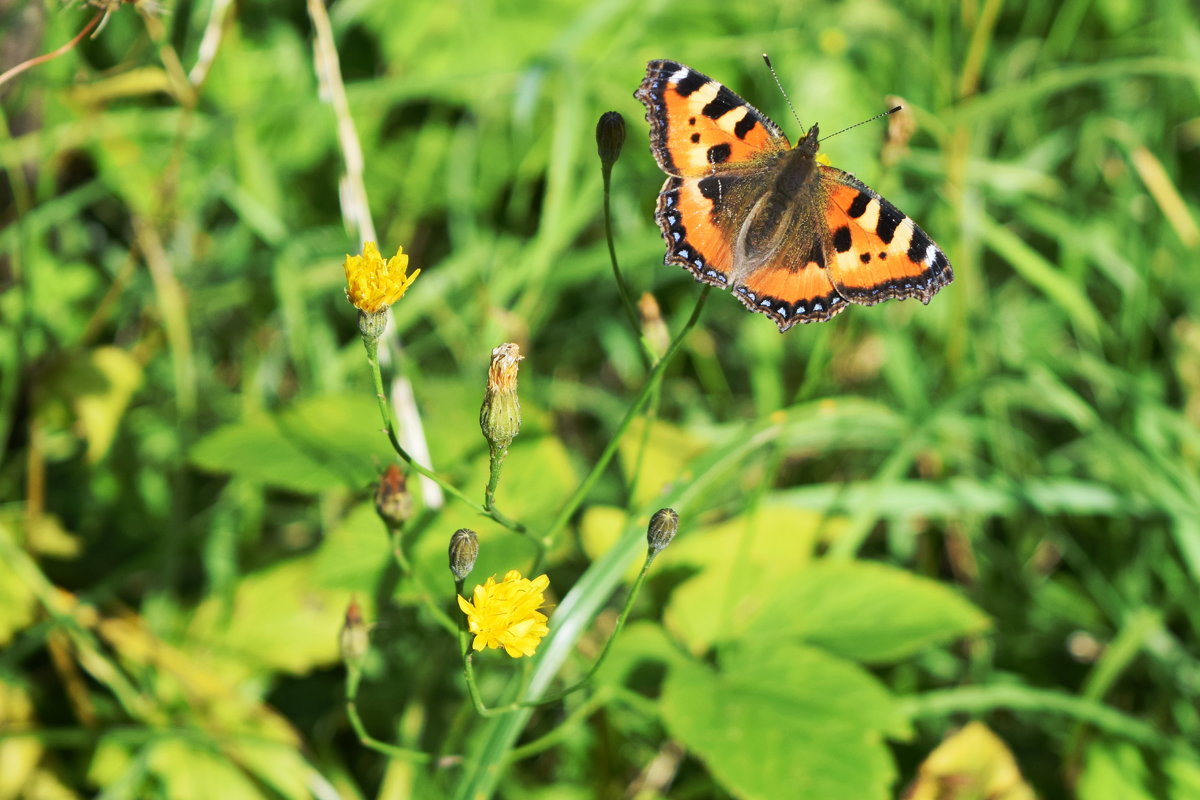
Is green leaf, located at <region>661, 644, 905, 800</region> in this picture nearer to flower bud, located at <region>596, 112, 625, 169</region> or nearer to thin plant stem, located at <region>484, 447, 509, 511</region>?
thin plant stem, located at <region>484, 447, 509, 511</region>

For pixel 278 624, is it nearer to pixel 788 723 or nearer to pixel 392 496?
pixel 392 496

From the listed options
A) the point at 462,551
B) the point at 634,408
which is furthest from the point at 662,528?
the point at 462,551

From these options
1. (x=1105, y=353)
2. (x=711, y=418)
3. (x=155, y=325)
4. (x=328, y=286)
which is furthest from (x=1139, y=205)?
(x=155, y=325)

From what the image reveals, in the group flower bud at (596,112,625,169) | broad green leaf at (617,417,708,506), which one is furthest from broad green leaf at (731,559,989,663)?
flower bud at (596,112,625,169)

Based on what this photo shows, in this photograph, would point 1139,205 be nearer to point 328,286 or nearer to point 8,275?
point 328,286

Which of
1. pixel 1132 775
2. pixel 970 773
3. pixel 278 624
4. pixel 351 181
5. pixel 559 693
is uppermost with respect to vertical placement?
pixel 351 181

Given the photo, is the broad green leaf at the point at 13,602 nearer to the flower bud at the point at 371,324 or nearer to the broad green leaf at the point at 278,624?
the broad green leaf at the point at 278,624
